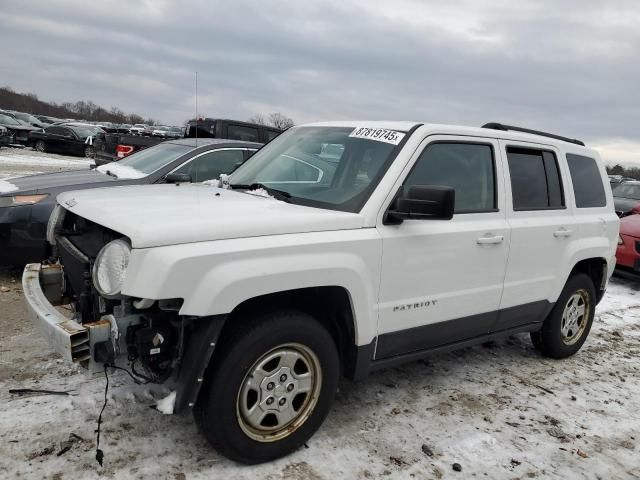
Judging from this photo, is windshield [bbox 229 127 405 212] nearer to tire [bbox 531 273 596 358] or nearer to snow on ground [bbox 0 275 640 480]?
snow on ground [bbox 0 275 640 480]

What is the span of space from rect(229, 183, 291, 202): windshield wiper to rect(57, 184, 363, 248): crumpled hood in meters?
0.07

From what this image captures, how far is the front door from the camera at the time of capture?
10.8 ft

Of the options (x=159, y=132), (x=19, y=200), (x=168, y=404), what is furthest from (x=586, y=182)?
(x=159, y=132)

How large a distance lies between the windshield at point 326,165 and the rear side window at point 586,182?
214cm

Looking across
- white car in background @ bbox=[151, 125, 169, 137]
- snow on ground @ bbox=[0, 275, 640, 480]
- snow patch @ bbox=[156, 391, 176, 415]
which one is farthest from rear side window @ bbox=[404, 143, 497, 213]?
white car in background @ bbox=[151, 125, 169, 137]

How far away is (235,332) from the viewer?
2.76 meters

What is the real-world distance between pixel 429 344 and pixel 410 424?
0.54 meters

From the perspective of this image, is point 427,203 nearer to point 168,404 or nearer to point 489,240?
point 489,240

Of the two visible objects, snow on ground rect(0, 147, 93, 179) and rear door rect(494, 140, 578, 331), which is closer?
rear door rect(494, 140, 578, 331)

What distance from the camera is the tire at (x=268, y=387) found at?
8.91 ft

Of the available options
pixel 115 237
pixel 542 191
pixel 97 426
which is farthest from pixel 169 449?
pixel 542 191

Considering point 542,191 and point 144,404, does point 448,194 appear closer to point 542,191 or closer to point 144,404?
point 542,191

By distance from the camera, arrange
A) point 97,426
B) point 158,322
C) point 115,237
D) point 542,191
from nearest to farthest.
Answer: point 158,322
point 115,237
point 97,426
point 542,191

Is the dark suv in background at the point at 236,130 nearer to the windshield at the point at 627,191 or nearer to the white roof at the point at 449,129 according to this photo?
the white roof at the point at 449,129
